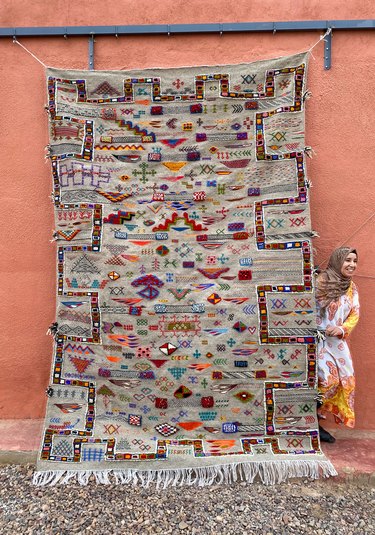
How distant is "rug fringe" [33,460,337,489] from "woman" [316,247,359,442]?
1.28 feet

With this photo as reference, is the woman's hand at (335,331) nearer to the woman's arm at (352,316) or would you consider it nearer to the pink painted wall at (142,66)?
the woman's arm at (352,316)

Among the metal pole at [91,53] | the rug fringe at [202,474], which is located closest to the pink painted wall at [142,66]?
the metal pole at [91,53]

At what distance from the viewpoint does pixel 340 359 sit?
234cm

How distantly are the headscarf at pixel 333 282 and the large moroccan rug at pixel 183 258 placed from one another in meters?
0.10

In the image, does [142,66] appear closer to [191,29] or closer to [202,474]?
[191,29]

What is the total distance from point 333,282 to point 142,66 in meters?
1.83

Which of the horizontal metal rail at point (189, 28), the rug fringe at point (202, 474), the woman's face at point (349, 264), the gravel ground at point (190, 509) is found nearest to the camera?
the gravel ground at point (190, 509)

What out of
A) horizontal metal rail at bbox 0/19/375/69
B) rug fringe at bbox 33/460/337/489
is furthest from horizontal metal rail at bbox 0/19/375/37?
rug fringe at bbox 33/460/337/489

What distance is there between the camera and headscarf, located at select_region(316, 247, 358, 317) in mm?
2293

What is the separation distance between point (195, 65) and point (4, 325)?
213 cm

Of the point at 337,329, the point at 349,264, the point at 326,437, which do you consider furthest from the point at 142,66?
the point at 326,437

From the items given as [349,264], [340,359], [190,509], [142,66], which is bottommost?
[190,509]

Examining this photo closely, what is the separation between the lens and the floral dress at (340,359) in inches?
91.3

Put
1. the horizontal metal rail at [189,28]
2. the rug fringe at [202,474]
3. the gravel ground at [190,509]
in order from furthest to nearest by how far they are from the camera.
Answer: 1. the horizontal metal rail at [189,28]
2. the rug fringe at [202,474]
3. the gravel ground at [190,509]
